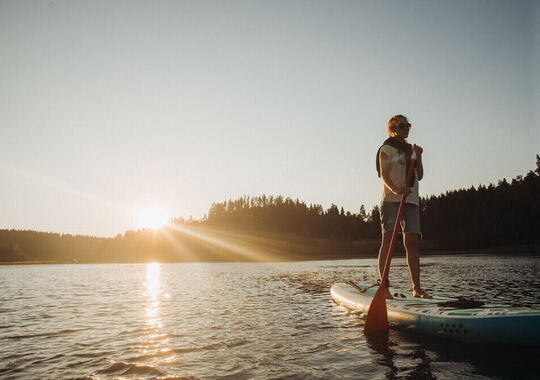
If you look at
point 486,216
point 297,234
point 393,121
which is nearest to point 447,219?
point 486,216

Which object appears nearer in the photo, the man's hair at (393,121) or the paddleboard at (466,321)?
the paddleboard at (466,321)

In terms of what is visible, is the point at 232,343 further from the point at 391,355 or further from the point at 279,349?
the point at 391,355

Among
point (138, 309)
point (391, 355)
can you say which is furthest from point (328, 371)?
Result: point (138, 309)

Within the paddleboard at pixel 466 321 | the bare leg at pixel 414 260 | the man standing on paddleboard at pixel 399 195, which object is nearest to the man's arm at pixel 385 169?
the man standing on paddleboard at pixel 399 195

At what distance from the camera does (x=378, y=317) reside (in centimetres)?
646

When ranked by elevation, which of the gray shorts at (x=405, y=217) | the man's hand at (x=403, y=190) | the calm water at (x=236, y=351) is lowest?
the calm water at (x=236, y=351)

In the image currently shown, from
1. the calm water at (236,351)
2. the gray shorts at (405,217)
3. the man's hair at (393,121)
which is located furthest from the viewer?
the man's hair at (393,121)

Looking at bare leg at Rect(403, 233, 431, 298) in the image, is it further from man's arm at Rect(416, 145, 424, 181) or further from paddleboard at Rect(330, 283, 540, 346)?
man's arm at Rect(416, 145, 424, 181)

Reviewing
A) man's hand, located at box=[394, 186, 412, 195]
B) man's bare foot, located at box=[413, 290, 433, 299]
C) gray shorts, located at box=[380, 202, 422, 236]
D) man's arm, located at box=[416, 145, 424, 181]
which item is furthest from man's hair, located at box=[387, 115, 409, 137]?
man's bare foot, located at box=[413, 290, 433, 299]

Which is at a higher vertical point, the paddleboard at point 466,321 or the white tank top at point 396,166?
the white tank top at point 396,166

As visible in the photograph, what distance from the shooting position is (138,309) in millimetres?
10680

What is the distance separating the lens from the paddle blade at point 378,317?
641cm

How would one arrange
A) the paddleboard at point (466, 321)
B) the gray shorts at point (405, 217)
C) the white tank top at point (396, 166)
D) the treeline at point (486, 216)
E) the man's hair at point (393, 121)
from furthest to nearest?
1. the treeline at point (486, 216)
2. the man's hair at point (393, 121)
3. the white tank top at point (396, 166)
4. the gray shorts at point (405, 217)
5. the paddleboard at point (466, 321)

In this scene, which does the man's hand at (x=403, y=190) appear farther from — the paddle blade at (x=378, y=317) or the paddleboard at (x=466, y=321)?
the paddleboard at (x=466, y=321)
